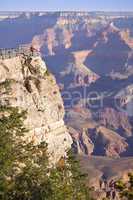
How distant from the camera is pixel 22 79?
41.5 m

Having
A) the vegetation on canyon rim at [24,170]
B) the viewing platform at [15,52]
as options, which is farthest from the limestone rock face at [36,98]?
the vegetation on canyon rim at [24,170]

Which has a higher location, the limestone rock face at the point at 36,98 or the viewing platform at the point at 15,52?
the viewing platform at the point at 15,52

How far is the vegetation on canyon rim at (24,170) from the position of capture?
3086 centimetres

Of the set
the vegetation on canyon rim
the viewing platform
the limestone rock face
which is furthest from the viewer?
the viewing platform

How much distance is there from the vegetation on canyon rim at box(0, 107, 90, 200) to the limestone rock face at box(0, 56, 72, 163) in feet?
5.49

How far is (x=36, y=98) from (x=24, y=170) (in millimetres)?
8332

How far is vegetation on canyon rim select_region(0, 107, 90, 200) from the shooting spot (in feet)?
101

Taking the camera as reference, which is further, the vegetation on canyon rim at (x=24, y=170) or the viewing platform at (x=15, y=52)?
the viewing platform at (x=15, y=52)

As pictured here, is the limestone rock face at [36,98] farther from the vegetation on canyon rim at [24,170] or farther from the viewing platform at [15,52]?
the vegetation on canyon rim at [24,170]

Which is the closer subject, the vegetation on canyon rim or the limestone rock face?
the vegetation on canyon rim

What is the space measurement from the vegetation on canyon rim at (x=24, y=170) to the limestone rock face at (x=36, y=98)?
1.67m

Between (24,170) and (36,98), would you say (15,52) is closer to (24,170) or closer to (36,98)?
(36,98)

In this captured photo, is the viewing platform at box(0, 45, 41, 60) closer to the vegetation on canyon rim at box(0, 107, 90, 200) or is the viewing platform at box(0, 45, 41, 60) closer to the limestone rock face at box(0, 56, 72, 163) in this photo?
the limestone rock face at box(0, 56, 72, 163)

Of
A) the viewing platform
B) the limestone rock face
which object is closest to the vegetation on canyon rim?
the limestone rock face
